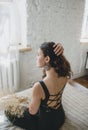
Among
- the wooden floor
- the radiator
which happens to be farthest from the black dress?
the wooden floor

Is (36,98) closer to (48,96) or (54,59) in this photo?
(48,96)

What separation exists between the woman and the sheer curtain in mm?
902

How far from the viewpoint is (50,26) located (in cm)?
242

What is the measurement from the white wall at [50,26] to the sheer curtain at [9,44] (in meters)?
0.23

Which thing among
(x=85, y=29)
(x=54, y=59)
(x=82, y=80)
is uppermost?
(x=85, y=29)

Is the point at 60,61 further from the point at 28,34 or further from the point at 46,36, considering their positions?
the point at 46,36

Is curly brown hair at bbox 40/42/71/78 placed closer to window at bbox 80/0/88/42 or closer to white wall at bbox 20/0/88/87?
white wall at bbox 20/0/88/87

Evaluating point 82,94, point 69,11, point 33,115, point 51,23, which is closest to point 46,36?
point 51,23

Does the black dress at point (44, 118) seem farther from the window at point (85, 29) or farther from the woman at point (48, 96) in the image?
the window at point (85, 29)

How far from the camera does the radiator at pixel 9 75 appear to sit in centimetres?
202

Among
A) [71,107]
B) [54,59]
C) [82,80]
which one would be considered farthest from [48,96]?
[82,80]

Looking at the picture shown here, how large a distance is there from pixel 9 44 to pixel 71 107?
1.10 m

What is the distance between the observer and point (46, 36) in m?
2.43

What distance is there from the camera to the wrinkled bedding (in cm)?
124
